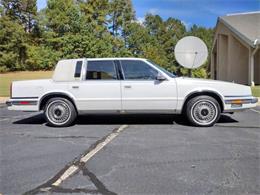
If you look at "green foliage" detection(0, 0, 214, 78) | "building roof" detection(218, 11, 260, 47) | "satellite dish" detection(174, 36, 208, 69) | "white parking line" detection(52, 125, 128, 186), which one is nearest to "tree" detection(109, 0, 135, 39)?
"green foliage" detection(0, 0, 214, 78)

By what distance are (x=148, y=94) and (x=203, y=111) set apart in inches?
50.7

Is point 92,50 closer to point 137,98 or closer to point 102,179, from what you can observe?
point 137,98

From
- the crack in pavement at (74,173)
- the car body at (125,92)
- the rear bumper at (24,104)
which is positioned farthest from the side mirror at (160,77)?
the rear bumper at (24,104)

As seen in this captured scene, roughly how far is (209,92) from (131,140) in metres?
2.45

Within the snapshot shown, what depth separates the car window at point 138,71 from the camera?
8.25 m

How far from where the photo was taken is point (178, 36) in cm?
7219

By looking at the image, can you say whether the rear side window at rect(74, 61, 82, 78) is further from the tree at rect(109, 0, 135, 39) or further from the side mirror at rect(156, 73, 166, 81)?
the tree at rect(109, 0, 135, 39)

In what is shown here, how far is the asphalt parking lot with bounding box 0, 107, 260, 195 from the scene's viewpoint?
416 cm

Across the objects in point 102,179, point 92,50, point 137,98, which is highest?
point 92,50

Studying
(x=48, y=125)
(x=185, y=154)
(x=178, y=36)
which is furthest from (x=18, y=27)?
(x=185, y=154)

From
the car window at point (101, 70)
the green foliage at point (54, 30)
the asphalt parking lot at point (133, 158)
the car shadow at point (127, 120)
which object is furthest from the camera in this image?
the green foliage at point (54, 30)

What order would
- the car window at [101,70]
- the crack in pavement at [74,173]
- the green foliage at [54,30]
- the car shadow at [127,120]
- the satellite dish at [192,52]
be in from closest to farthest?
the crack in pavement at [74,173], the car window at [101,70], the car shadow at [127,120], the satellite dish at [192,52], the green foliage at [54,30]

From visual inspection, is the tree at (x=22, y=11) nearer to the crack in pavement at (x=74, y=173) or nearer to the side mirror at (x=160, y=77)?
the side mirror at (x=160, y=77)

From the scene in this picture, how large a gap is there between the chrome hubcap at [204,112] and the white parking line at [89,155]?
1.61 meters
